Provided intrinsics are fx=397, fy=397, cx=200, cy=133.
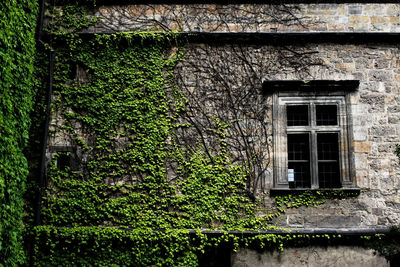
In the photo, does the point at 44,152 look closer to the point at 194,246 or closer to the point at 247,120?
the point at 194,246

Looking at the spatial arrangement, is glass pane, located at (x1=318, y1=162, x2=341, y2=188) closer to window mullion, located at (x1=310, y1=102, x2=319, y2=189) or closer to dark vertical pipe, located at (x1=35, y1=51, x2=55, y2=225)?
window mullion, located at (x1=310, y1=102, x2=319, y2=189)

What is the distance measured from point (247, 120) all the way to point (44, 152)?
4.01 meters

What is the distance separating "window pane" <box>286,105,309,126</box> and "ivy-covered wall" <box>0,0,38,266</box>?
5079mm

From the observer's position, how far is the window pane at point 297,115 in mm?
7992

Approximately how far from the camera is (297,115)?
8.04m

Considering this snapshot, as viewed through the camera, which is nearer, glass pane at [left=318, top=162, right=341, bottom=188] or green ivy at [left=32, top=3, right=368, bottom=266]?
green ivy at [left=32, top=3, right=368, bottom=266]

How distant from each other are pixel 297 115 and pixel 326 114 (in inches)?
22.9

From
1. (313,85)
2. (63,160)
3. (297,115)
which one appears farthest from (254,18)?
(63,160)

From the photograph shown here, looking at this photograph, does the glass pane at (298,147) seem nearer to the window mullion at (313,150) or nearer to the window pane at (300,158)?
the window pane at (300,158)

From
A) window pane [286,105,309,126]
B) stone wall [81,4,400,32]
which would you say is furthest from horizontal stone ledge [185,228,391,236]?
stone wall [81,4,400,32]

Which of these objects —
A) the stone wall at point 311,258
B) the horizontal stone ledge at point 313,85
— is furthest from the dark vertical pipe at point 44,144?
the horizontal stone ledge at point 313,85

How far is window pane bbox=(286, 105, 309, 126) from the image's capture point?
7.99 metres

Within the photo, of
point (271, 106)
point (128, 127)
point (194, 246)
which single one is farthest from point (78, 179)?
point (271, 106)

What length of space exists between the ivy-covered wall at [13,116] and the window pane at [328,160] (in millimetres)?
5621
